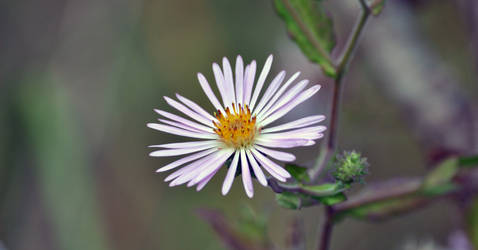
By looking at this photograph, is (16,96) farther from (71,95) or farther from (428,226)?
(428,226)

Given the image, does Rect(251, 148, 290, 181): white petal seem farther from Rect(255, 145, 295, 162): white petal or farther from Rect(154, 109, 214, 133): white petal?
Rect(154, 109, 214, 133): white petal

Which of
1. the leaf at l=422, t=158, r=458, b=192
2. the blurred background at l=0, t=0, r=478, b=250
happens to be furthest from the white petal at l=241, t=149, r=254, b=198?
the blurred background at l=0, t=0, r=478, b=250

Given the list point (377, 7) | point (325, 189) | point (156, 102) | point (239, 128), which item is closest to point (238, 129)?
point (239, 128)

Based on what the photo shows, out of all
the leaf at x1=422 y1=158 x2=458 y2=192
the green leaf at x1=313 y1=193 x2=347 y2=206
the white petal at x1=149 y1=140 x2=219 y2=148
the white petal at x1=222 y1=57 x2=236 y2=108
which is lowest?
the green leaf at x1=313 y1=193 x2=347 y2=206

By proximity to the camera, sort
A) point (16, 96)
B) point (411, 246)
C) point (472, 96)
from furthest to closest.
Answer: point (16, 96), point (472, 96), point (411, 246)

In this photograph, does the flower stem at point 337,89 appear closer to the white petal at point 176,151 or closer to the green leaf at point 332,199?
the green leaf at point 332,199

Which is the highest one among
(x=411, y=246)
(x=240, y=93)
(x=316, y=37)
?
(x=316, y=37)

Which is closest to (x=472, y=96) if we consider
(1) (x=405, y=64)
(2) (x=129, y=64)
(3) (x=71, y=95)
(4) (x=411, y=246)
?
(1) (x=405, y=64)

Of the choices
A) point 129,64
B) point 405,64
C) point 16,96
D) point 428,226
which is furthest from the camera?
point 129,64
